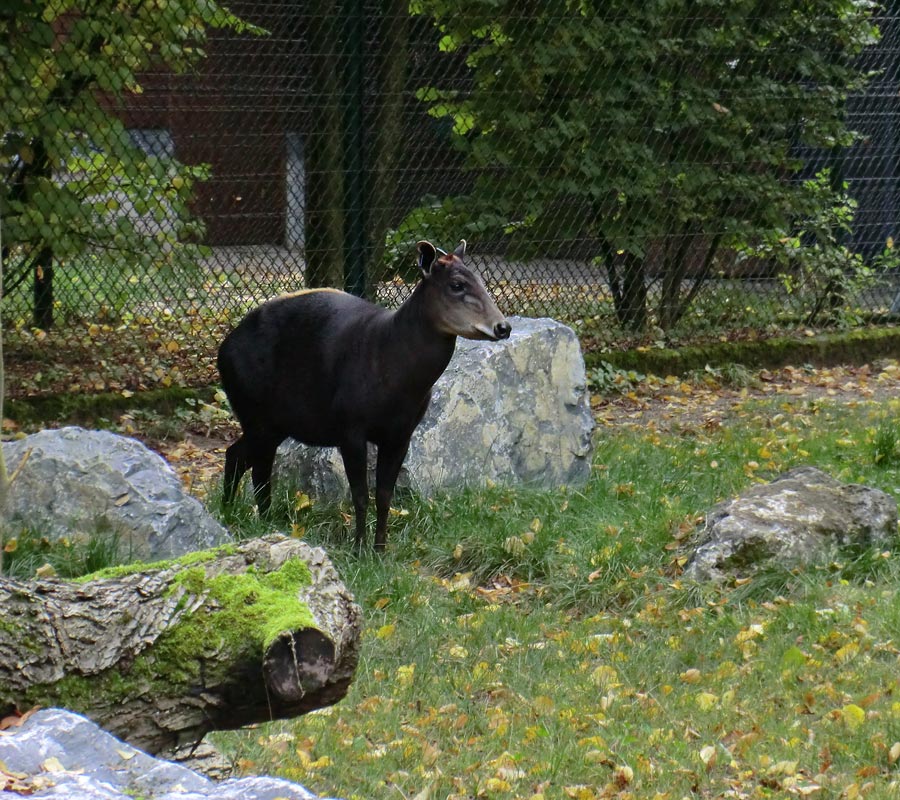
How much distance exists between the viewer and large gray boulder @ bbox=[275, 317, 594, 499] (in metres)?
7.43

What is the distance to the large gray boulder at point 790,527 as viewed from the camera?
6.14 metres

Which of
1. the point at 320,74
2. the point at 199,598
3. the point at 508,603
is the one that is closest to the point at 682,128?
the point at 320,74

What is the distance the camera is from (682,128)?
11.3 m

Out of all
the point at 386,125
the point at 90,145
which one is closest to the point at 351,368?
the point at 90,145

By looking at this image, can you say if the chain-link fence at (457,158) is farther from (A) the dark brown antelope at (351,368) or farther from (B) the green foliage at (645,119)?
(A) the dark brown antelope at (351,368)

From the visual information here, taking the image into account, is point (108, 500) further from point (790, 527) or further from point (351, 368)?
point (790, 527)

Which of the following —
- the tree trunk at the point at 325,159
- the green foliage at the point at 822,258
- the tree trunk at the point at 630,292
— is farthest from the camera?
the green foliage at the point at 822,258

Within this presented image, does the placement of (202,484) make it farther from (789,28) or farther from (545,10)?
(789,28)

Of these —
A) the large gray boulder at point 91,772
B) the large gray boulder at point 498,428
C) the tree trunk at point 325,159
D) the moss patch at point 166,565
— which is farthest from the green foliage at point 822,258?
the large gray boulder at point 91,772

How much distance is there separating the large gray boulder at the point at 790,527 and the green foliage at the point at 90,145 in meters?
Result: 4.53

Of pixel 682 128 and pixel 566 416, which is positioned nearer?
pixel 566 416

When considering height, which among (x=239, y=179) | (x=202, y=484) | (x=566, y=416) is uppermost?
(x=239, y=179)

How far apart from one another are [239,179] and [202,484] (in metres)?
2.80

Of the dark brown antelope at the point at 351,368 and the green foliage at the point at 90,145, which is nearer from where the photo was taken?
the dark brown antelope at the point at 351,368
